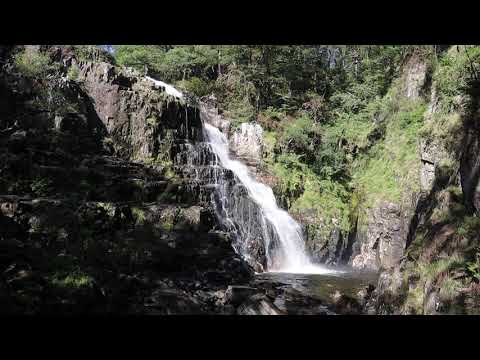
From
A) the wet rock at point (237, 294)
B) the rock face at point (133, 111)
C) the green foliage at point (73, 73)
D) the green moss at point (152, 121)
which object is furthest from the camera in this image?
the green foliage at point (73, 73)

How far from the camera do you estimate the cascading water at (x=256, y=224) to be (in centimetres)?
1565

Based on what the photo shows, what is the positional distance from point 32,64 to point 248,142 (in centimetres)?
1190

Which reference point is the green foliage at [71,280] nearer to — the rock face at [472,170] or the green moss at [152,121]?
the rock face at [472,170]

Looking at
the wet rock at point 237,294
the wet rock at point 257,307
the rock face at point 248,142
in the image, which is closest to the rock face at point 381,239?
the rock face at point 248,142

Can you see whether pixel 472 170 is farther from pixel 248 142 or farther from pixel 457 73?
pixel 248 142

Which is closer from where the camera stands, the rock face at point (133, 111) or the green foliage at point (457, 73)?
the green foliage at point (457, 73)

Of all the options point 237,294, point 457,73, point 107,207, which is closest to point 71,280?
point 237,294

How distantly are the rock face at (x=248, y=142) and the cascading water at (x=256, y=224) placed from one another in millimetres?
3699

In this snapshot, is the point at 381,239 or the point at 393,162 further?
the point at 393,162

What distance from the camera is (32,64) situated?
17.9 metres

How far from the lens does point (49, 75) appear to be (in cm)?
1830
